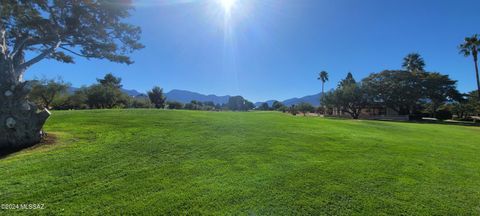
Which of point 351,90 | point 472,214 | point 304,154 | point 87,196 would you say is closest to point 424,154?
point 304,154

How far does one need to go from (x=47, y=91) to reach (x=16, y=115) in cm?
4425

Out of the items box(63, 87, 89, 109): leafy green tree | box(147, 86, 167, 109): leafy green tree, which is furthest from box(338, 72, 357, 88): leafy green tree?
box(63, 87, 89, 109): leafy green tree

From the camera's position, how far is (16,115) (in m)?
7.34

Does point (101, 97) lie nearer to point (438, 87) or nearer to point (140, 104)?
point (140, 104)

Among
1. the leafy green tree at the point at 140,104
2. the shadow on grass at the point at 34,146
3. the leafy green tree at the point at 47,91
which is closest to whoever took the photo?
the shadow on grass at the point at 34,146

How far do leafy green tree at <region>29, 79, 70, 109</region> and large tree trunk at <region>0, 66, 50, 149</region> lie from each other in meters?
42.7

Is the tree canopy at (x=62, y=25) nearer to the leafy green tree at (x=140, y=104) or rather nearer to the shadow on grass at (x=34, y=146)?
the shadow on grass at (x=34, y=146)

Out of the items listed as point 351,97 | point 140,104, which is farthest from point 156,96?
point 351,97

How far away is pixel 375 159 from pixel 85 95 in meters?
53.1

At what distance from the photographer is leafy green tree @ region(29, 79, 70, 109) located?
4253 centimetres

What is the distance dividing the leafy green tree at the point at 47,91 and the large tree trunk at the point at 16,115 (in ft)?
140

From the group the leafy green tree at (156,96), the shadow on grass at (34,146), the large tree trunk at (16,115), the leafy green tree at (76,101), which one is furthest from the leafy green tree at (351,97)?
the large tree trunk at (16,115)

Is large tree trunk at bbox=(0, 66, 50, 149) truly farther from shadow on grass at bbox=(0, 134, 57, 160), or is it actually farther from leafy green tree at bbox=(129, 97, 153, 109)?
leafy green tree at bbox=(129, 97, 153, 109)

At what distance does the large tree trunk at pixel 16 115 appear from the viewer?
716 centimetres
